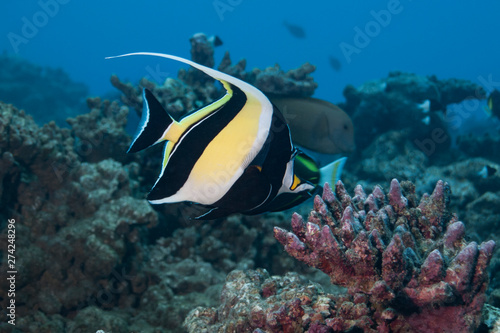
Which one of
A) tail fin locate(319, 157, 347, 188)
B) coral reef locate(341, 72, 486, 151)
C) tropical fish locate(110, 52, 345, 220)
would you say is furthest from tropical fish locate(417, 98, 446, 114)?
tropical fish locate(110, 52, 345, 220)

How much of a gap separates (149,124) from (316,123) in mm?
2808

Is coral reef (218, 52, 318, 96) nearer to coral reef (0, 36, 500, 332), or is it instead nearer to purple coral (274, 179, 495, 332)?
coral reef (0, 36, 500, 332)

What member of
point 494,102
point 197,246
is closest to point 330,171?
point 197,246

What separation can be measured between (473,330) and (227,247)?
2.44m

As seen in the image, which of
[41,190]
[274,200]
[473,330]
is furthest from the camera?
[41,190]

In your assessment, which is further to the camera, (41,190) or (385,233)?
(41,190)

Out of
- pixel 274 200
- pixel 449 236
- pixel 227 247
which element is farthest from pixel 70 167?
pixel 449 236

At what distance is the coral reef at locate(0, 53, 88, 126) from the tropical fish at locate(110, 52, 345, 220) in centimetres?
1461

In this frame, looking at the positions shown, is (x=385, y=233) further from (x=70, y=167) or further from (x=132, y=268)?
(x=70, y=167)

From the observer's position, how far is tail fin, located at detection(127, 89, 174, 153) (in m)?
1.09

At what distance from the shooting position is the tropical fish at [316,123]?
11.4 ft

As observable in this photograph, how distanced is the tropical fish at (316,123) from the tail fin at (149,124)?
2.31 m

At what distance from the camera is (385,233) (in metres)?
1.72

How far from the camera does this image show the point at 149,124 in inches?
43.1
